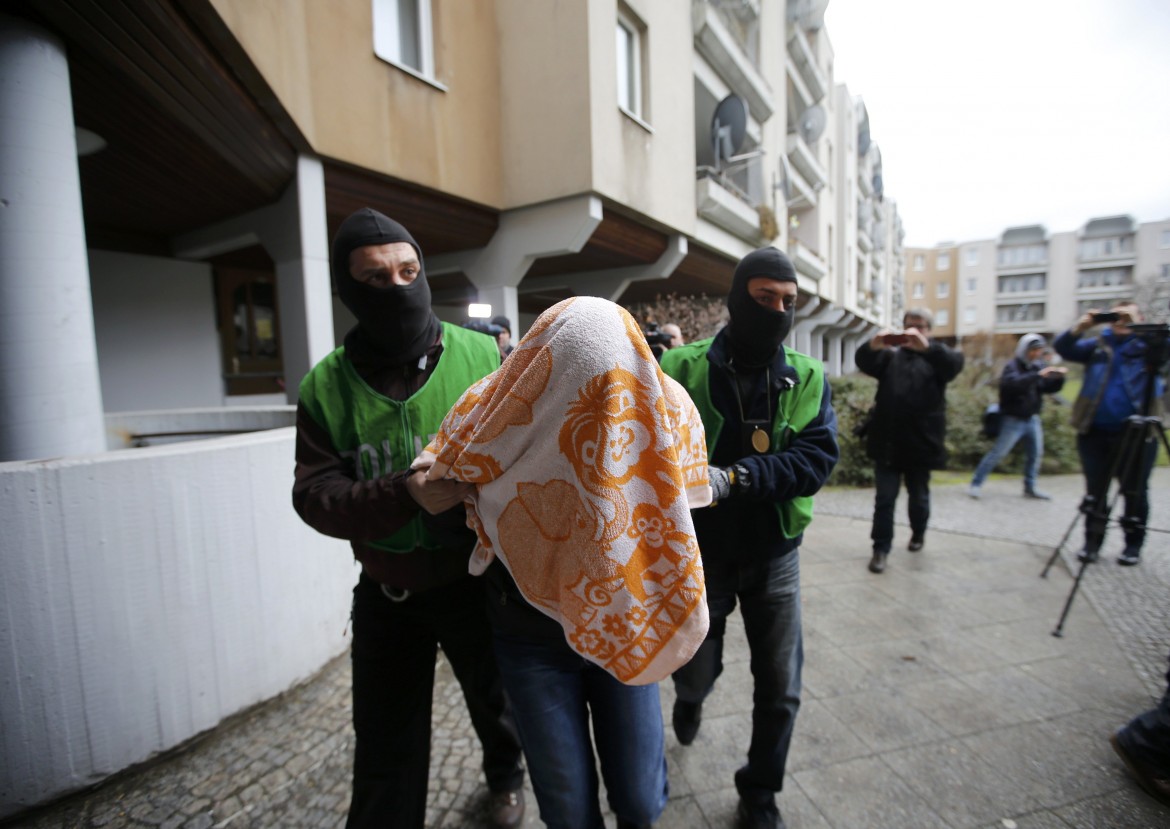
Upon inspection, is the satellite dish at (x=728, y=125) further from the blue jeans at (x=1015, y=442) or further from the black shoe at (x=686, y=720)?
the black shoe at (x=686, y=720)

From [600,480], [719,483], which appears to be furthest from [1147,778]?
[600,480]

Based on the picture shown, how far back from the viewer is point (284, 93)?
4.94 metres

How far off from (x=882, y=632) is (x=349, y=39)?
730 cm

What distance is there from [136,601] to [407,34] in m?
7.11

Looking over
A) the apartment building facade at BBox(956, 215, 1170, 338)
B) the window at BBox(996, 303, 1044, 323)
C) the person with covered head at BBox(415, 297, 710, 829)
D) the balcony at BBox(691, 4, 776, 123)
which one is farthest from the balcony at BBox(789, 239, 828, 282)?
the window at BBox(996, 303, 1044, 323)

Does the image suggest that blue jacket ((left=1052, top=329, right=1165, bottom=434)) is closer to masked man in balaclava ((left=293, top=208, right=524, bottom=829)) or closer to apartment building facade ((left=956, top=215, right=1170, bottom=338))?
masked man in balaclava ((left=293, top=208, right=524, bottom=829))

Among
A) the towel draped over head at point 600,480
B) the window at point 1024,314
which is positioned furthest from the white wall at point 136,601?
the window at point 1024,314

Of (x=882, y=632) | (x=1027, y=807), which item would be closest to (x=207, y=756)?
(x=1027, y=807)

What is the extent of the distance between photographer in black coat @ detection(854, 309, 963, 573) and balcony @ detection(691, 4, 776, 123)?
30.1 ft

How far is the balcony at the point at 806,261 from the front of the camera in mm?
17406

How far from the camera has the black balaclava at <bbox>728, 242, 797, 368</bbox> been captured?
6.63 ft

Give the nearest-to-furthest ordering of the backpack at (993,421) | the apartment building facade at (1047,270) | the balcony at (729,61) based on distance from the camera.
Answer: the backpack at (993,421), the balcony at (729,61), the apartment building facade at (1047,270)

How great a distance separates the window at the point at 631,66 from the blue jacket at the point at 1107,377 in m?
7.15

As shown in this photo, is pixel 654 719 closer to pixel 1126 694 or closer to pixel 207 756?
pixel 207 756
